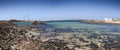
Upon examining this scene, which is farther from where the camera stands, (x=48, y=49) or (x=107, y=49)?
(x=107, y=49)

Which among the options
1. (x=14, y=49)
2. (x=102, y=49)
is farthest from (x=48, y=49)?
(x=102, y=49)

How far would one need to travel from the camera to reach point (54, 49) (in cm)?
2089

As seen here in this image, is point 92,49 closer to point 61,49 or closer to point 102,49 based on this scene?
point 102,49

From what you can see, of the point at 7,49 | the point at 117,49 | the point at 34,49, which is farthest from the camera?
the point at 117,49

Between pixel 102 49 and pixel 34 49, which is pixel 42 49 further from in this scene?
pixel 102 49

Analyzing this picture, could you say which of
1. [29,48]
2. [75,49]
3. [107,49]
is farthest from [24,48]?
[107,49]

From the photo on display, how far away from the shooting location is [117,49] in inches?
851

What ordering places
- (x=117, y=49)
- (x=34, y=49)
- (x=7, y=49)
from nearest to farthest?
(x=7, y=49) → (x=34, y=49) → (x=117, y=49)

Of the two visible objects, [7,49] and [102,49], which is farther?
[102,49]

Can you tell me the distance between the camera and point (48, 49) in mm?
20734

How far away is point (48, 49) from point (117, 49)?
765cm

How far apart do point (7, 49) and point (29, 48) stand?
99.0 inches

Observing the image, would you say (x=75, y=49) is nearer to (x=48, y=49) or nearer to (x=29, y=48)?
(x=48, y=49)

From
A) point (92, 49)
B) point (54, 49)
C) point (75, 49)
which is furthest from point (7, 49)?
point (92, 49)
